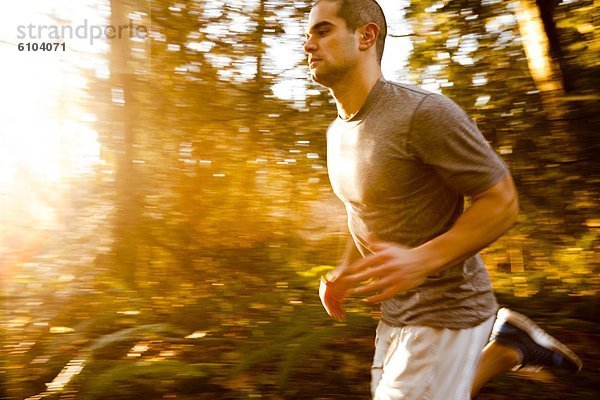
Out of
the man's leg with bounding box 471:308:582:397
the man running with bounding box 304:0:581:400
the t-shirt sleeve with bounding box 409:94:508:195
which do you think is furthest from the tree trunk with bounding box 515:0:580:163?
the t-shirt sleeve with bounding box 409:94:508:195

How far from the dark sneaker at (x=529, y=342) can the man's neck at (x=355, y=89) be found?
44.3 inches

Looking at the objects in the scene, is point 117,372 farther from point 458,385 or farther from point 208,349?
point 458,385

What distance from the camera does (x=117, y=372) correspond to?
359cm

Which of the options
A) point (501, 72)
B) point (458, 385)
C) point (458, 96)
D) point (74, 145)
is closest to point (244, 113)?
point (74, 145)

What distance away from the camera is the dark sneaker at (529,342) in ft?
7.75

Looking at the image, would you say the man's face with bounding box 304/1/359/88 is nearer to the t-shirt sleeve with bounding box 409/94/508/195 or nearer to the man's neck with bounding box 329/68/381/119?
the man's neck with bounding box 329/68/381/119

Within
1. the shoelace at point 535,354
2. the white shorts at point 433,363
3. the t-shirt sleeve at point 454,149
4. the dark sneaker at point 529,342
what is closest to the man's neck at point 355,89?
the t-shirt sleeve at point 454,149

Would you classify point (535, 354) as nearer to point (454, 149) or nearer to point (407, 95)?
point (454, 149)

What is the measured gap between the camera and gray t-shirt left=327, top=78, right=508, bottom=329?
170 cm

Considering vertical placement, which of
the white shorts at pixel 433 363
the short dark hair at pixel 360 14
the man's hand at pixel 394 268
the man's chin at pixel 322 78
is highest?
the short dark hair at pixel 360 14

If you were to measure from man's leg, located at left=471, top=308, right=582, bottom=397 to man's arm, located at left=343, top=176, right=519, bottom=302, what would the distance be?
885 mm

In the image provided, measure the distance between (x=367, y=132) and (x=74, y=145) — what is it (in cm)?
324

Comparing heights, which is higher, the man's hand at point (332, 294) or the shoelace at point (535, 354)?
the man's hand at point (332, 294)

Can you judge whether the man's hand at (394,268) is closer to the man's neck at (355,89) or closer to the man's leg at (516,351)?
the man's neck at (355,89)
